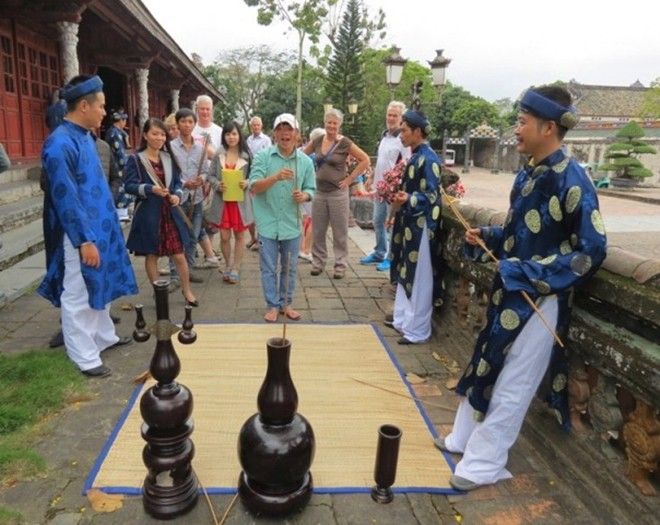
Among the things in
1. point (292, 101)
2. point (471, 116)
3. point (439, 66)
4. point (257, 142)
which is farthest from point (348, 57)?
point (257, 142)

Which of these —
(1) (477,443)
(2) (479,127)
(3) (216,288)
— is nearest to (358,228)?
(3) (216,288)

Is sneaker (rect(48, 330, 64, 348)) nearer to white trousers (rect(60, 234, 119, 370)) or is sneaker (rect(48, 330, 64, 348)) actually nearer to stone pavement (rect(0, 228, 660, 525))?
stone pavement (rect(0, 228, 660, 525))

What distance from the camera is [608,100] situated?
145ft

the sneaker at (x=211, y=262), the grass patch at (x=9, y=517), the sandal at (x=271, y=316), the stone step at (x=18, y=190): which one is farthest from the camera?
the stone step at (x=18, y=190)

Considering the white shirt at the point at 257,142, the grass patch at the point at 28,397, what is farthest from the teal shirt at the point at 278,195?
the white shirt at the point at 257,142

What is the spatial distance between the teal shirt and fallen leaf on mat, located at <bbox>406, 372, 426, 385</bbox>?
1.59 metres

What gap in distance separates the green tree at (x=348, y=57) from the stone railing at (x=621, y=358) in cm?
3142

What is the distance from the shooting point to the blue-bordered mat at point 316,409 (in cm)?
257

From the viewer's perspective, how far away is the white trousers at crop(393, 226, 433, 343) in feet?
13.8

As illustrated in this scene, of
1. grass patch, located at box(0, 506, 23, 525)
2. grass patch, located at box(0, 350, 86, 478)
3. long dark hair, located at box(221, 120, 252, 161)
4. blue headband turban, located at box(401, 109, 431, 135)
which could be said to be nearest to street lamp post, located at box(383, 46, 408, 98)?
long dark hair, located at box(221, 120, 252, 161)

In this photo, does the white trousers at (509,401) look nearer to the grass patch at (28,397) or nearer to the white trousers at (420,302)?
the white trousers at (420,302)

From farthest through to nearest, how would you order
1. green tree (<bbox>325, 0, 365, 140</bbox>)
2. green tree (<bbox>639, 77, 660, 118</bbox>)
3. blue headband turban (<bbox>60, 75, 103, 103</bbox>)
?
1. green tree (<bbox>639, 77, 660, 118</bbox>)
2. green tree (<bbox>325, 0, 365, 140</bbox>)
3. blue headband turban (<bbox>60, 75, 103, 103</bbox>)

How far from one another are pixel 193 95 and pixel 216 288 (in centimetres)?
2009

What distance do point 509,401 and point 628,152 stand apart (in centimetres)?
2290
